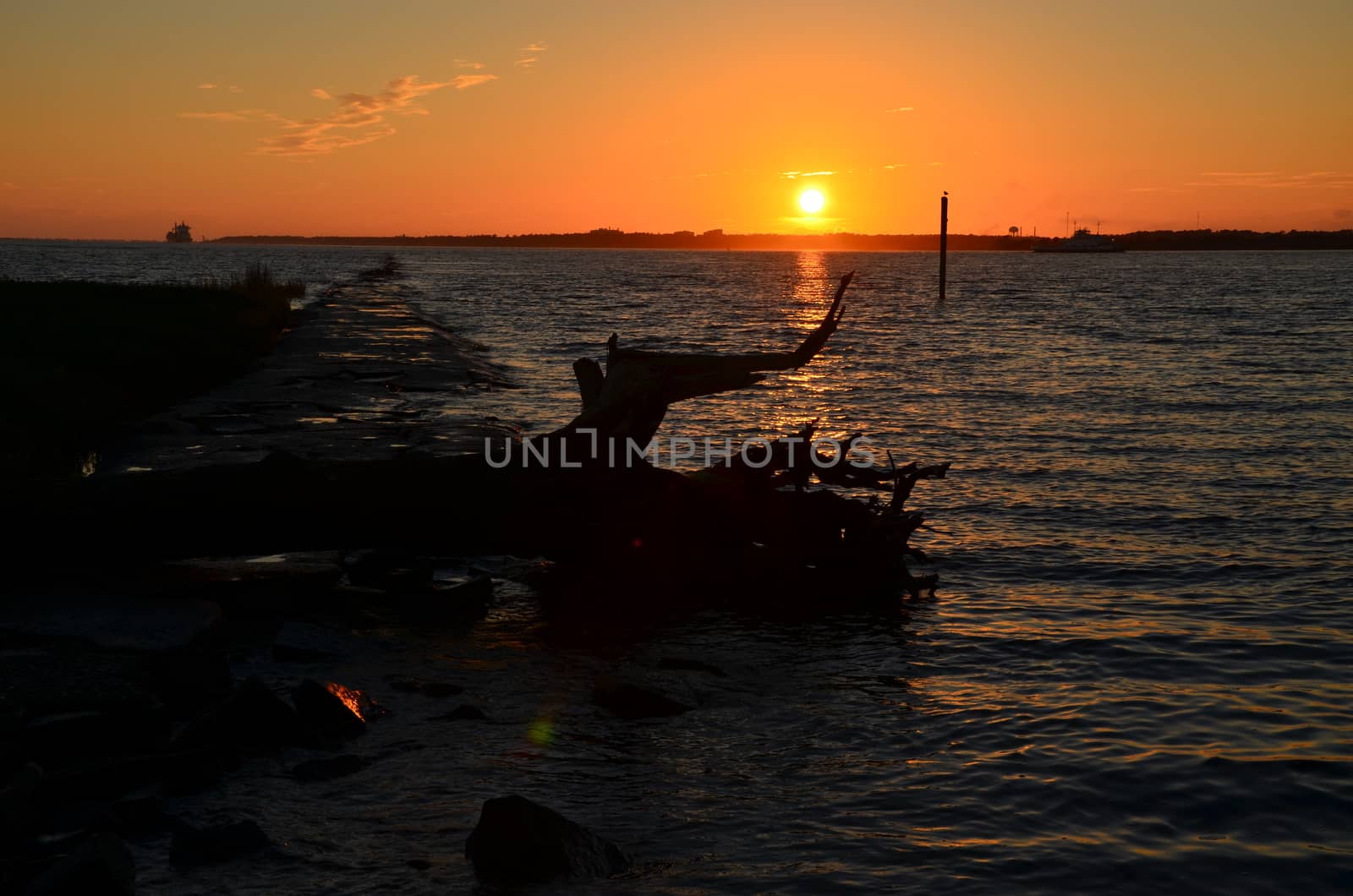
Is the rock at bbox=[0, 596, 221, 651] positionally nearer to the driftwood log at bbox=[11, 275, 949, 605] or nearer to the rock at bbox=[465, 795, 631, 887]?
the driftwood log at bbox=[11, 275, 949, 605]

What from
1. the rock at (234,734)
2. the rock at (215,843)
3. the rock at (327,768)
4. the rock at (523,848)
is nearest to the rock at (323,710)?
the rock at (234,734)

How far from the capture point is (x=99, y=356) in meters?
21.5

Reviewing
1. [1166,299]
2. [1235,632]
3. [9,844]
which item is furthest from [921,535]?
[1166,299]

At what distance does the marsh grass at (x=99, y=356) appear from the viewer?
15.8 metres

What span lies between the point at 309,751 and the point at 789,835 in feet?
9.95

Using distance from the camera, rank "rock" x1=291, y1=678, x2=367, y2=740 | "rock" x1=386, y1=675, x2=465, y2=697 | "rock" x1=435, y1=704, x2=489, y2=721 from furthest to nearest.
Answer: "rock" x1=386, y1=675, x2=465, y2=697 < "rock" x1=435, y1=704, x2=489, y2=721 < "rock" x1=291, y1=678, x2=367, y2=740

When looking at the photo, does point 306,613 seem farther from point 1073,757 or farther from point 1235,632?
point 1235,632

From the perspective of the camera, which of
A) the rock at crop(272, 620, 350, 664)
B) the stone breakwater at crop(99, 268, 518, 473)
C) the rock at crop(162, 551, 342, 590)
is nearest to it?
the rock at crop(272, 620, 350, 664)

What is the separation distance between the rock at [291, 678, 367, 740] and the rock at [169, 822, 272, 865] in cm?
154

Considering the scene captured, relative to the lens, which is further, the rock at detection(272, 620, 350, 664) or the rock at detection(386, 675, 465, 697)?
the rock at detection(272, 620, 350, 664)

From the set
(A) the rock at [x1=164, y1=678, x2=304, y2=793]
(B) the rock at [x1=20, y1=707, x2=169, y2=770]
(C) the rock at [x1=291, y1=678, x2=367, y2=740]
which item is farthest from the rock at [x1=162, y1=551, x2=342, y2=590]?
(B) the rock at [x1=20, y1=707, x2=169, y2=770]

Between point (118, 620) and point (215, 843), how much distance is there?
12.2ft

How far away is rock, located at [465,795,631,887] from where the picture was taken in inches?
222

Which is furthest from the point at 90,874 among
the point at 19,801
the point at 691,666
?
the point at 691,666
